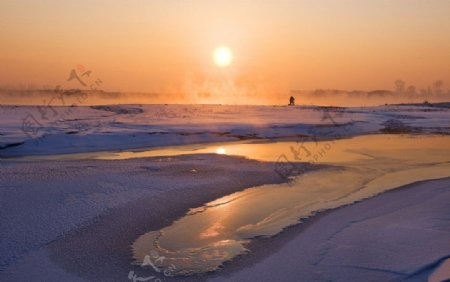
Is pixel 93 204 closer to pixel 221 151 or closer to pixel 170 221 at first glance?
pixel 170 221

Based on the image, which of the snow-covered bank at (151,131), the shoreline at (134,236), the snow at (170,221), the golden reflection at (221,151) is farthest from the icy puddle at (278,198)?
the snow-covered bank at (151,131)

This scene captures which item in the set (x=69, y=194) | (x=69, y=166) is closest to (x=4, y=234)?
(x=69, y=194)

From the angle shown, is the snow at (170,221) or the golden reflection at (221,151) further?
the golden reflection at (221,151)

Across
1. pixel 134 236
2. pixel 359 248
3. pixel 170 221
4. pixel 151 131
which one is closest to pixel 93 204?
pixel 170 221

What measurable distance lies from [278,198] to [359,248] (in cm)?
277

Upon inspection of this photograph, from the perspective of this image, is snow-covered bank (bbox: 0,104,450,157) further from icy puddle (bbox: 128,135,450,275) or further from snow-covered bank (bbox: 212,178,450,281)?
snow-covered bank (bbox: 212,178,450,281)

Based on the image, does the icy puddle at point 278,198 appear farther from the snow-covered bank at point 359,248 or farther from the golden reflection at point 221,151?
the snow-covered bank at point 359,248

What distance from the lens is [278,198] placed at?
7.95 meters

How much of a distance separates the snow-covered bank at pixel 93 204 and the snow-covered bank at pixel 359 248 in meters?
1.42

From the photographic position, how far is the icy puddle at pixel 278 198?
212 inches

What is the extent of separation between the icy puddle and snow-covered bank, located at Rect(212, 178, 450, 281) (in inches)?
13.0

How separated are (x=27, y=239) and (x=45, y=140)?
9419 mm

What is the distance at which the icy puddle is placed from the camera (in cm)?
538

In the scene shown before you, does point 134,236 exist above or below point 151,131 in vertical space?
A: below
